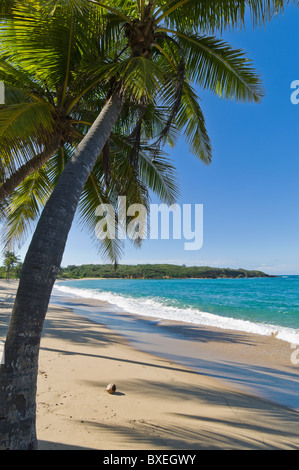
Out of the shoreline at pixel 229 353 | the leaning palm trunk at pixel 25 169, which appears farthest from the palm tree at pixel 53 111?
the shoreline at pixel 229 353

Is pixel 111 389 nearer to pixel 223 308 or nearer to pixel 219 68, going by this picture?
pixel 219 68

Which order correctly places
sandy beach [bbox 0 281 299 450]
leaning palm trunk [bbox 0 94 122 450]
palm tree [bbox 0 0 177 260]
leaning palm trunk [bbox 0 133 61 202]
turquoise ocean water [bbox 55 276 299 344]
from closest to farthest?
leaning palm trunk [bbox 0 94 122 450]
sandy beach [bbox 0 281 299 450]
palm tree [bbox 0 0 177 260]
leaning palm trunk [bbox 0 133 61 202]
turquoise ocean water [bbox 55 276 299 344]

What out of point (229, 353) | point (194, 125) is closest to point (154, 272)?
point (229, 353)

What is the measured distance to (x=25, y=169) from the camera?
461cm

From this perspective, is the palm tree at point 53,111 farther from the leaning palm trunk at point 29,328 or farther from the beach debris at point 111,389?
the beach debris at point 111,389

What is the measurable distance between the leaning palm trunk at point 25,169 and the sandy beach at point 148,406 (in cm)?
292

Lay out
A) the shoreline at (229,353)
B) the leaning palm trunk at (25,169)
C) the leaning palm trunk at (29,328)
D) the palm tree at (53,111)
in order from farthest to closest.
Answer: the shoreline at (229,353) → the leaning palm trunk at (25,169) → the palm tree at (53,111) → the leaning palm trunk at (29,328)

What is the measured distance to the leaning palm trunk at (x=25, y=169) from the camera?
4.48 m

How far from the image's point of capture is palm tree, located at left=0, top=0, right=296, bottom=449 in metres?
2.06

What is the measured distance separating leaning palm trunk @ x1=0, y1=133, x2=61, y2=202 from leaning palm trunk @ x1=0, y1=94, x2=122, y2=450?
93.4 inches

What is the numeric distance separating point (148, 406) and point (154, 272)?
311ft

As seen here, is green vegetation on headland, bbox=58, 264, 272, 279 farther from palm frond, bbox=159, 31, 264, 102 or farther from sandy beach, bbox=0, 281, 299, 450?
palm frond, bbox=159, 31, 264, 102

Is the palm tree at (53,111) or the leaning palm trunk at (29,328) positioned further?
the palm tree at (53,111)

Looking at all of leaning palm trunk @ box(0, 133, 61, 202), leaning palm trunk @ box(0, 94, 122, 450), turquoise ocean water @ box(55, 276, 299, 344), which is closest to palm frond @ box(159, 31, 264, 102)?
leaning palm trunk @ box(0, 133, 61, 202)
